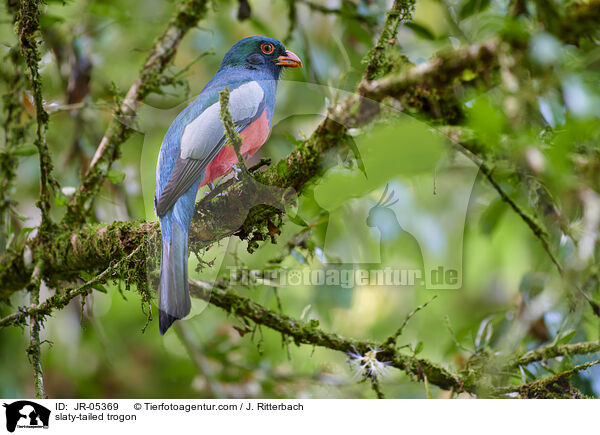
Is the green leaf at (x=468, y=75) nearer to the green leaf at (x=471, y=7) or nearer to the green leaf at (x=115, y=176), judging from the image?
the green leaf at (x=471, y=7)

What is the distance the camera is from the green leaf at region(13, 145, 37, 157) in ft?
4.61

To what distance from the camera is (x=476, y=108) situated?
3.36 feet

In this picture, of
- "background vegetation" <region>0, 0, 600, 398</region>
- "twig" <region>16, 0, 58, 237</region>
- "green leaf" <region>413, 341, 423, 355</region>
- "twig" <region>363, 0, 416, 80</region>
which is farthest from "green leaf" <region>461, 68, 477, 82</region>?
"twig" <region>16, 0, 58, 237</region>

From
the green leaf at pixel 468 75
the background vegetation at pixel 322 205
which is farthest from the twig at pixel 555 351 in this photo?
the green leaf at pixel 468 75

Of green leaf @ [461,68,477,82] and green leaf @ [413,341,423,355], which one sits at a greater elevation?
green leaf @ [461,68,477,82]

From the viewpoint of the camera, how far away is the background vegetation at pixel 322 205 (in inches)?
42.1

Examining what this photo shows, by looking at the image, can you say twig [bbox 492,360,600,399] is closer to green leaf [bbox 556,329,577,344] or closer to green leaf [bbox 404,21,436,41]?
green leaf [bbox 556,329,577,344]

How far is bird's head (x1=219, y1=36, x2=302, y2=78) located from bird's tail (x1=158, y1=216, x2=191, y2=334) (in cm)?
40

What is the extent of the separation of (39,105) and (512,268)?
1.21m

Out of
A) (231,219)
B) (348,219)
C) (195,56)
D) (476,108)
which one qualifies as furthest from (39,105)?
(476,108)

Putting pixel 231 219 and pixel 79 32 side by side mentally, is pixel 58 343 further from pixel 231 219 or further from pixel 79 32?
pixel 79 32
